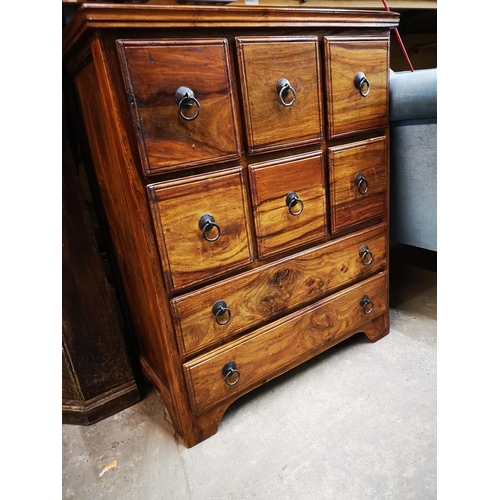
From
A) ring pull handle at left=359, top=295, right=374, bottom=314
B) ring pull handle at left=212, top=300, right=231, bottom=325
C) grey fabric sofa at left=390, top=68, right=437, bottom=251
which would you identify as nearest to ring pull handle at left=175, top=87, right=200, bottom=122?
ring pull handle at left=212, top=300, right=231, bottom=325

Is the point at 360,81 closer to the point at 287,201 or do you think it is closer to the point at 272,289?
the point at 287,201

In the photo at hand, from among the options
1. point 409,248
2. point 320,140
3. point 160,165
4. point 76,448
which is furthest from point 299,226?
point 409,248

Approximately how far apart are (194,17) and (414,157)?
31.9 inches

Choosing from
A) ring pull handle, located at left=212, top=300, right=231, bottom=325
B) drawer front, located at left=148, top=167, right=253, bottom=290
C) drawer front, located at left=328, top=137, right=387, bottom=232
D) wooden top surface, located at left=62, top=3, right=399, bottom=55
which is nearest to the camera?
wooden top surface, located at left=62, top=3, right=399, bottom=55

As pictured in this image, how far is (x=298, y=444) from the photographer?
93cm

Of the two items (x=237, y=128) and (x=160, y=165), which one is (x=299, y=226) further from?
(x=160, y=165)

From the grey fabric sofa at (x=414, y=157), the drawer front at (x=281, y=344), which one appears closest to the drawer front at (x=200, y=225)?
the drawer front at (x=281, y=344)

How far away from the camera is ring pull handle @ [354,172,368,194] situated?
1.07m

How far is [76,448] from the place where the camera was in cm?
100

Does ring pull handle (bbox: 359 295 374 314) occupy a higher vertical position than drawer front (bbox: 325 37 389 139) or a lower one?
lower

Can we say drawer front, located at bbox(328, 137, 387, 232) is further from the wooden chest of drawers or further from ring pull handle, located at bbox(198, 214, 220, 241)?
ring pull handle, located at bbox(198, 214, 220, 241)

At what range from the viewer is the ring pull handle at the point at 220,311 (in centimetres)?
90

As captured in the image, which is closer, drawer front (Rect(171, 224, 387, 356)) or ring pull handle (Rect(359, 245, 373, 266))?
drawer front (Rect(171, 224, 387, 356))

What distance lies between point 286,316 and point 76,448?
2.25 ft
